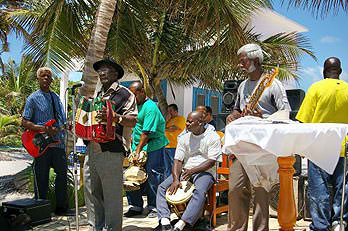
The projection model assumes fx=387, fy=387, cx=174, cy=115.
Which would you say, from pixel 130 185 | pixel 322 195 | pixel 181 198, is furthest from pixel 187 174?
pixel 322 195

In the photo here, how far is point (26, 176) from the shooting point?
21.9 ft

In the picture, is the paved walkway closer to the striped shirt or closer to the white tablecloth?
the striped shirt

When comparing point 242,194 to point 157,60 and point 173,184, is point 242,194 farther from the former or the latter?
point 157,60

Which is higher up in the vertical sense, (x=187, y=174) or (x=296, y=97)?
(x=296, y=97)

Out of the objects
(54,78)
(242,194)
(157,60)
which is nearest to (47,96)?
(54,78)

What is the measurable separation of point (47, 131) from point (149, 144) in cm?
140

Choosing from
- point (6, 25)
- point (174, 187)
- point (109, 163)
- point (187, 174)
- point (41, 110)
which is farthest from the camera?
point (6, 25)

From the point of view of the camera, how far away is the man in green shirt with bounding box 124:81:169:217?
542 centimetres

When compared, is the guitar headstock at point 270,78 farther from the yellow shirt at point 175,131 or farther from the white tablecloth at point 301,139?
the yellow shirt at point 175,131

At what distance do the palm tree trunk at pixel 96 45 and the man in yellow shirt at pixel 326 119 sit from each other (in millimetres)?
3089

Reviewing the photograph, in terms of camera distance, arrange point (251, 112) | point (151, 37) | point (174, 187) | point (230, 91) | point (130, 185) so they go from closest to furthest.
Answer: point (251, 112), point (174, 187), point (130, 185), point (230, 91), point (151, 37)

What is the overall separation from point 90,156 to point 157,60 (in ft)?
26.7

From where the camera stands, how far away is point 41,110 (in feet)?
17.4

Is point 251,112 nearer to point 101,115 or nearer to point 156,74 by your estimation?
point 101,115
